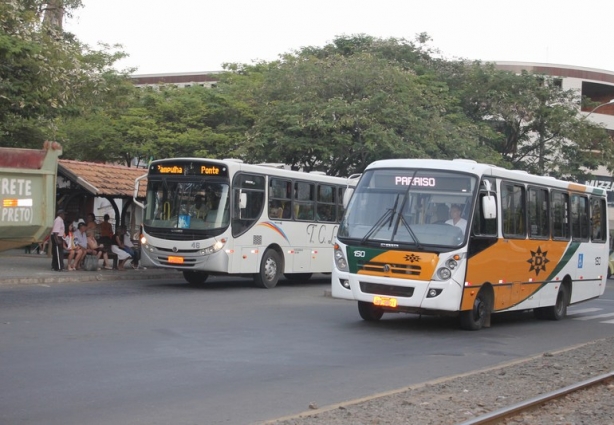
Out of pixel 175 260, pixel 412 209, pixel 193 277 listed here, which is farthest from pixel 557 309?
pixel 193 277

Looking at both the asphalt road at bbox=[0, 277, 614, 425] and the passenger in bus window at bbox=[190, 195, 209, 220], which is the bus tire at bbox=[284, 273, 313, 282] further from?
the asphalt road at bbox=[0, 277, 614, 425]

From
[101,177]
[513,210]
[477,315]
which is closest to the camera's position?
[477,315]

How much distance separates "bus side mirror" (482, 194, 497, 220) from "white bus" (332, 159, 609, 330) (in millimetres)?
19

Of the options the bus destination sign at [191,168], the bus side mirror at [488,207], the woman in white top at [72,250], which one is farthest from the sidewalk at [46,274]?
the bus side mirror at [488,207]

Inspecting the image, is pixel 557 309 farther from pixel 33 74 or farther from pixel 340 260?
pixel 33 74

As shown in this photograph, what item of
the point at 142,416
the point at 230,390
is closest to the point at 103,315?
the point at 230,390

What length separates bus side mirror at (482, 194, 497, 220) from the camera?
14852mm

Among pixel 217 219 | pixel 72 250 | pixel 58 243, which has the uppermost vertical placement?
pixel 217 219

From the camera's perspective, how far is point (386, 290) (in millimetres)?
14602

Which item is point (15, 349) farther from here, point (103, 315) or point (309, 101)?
point (309, 101)

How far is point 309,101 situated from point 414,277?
69.6ft

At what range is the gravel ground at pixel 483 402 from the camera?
8.10 m

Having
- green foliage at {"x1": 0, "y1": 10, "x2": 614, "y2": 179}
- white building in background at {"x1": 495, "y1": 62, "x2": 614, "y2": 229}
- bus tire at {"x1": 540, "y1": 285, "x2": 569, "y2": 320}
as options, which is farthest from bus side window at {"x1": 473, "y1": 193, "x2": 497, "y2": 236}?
white building in background at {"x1": 495, "y1": 62, "x2": 614, "y2": 229}

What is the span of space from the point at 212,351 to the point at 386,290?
381 centimetres
